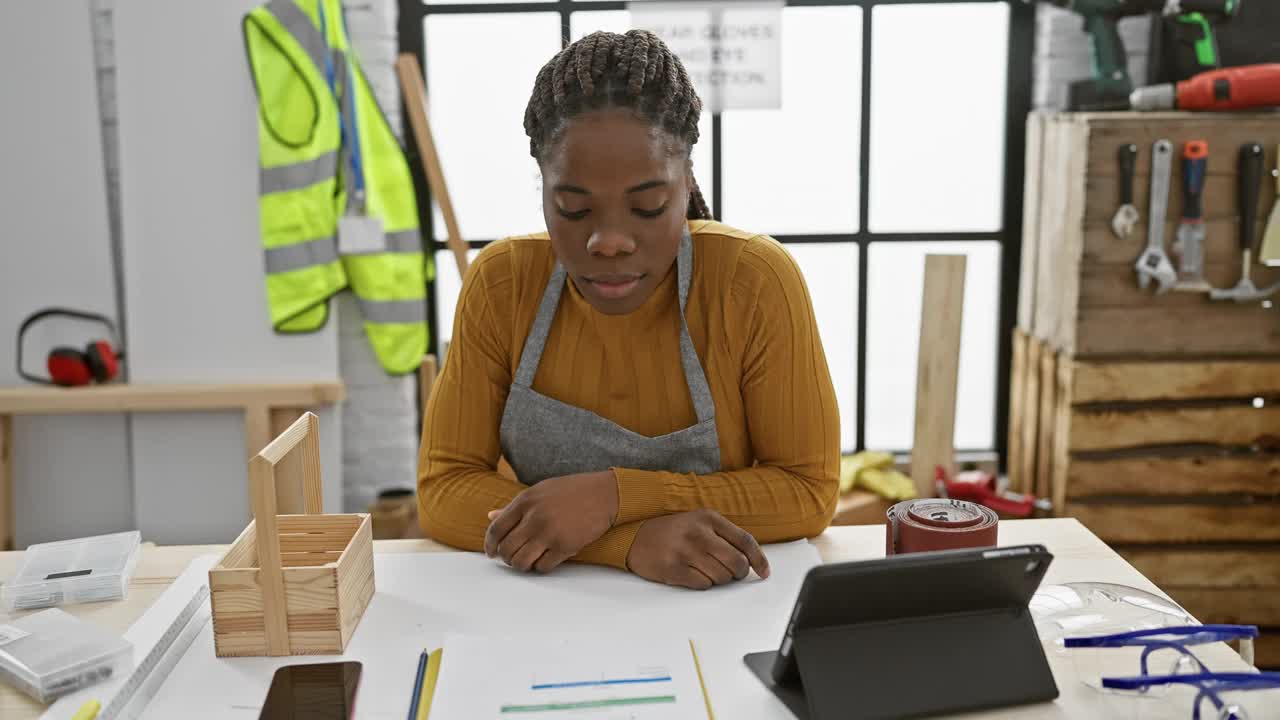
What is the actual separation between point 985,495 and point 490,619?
183cm

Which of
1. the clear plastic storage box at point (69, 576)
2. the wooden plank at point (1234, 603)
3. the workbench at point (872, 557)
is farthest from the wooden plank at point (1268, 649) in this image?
the clear plastic storage box at point (69, 576)

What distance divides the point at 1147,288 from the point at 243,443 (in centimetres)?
216

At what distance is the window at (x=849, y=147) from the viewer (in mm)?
2887

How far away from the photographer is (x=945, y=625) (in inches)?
37.8

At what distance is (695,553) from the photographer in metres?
1.18

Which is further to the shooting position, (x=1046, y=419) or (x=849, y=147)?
(x=849, y=147)

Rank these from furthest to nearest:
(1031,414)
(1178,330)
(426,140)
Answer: (1031,414) → (426,140) → (1178,330)

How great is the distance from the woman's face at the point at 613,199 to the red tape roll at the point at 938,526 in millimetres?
392

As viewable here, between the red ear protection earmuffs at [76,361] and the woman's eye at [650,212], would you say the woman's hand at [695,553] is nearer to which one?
the woman's eye at [650,212]

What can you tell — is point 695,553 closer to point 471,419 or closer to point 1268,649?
point 471,419

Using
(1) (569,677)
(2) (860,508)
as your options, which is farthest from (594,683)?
(2) (860,508)

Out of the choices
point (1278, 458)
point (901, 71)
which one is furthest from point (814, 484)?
point (901, 71)

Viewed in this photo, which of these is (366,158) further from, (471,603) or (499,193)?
(471,603)

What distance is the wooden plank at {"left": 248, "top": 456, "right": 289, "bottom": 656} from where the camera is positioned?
3.25 feet
